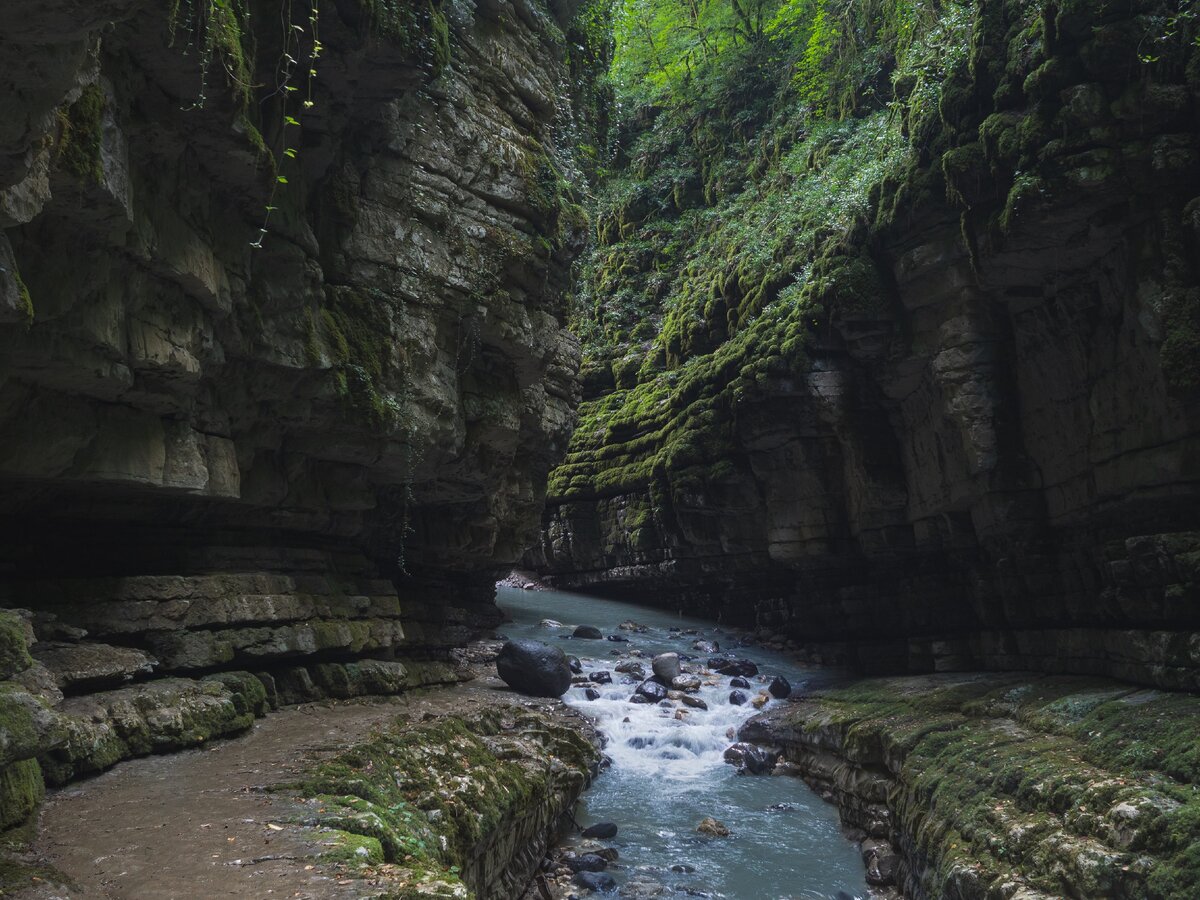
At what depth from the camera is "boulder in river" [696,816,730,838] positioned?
1224 centimetres

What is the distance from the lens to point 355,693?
42.2 ft

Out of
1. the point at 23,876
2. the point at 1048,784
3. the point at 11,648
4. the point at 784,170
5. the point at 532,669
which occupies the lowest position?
the point at 1048,784

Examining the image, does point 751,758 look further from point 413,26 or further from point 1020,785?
point 413,26

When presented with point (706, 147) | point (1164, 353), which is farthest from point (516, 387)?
point (706, 147)

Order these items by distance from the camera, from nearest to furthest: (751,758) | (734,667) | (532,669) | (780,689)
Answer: (751,758) < (532,669) < (780,689) < (734,667)

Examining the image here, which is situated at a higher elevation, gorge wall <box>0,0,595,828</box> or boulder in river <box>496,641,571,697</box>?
gorge wall <box>0,0,595,828</box>

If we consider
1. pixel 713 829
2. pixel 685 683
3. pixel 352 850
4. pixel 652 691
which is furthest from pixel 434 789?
pixel 685 683

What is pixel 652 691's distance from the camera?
1848cm

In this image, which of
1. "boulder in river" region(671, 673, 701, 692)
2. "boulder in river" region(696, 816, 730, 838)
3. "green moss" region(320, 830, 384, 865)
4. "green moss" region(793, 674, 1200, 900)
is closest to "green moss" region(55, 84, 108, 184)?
"green moss" region(320, 830, 384, 865)

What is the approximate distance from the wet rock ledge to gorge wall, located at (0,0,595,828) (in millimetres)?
7587

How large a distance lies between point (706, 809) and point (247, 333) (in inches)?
383

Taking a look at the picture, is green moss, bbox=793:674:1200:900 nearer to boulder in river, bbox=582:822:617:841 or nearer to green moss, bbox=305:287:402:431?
boulder in river, bbox=582:822:617:841

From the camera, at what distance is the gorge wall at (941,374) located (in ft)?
38.1

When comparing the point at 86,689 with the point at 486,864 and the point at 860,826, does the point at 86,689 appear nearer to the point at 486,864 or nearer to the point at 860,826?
the point at 486,864
